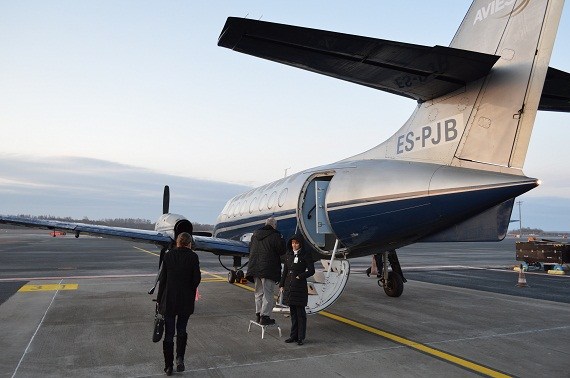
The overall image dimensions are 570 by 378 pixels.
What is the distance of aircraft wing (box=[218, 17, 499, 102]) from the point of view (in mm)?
6238

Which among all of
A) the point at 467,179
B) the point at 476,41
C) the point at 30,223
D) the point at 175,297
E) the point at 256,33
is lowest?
the point at 175,297

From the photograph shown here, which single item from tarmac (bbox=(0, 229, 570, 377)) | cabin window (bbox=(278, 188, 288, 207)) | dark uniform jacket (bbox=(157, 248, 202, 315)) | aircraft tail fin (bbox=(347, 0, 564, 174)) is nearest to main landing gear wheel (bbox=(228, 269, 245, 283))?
tarmac (bbox=(0, 229, 570, 377))

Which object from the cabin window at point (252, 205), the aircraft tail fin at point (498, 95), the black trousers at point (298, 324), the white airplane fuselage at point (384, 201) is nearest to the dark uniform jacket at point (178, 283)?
the black trousers at point (298, 324)

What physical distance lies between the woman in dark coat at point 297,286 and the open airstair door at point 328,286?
3.20ft

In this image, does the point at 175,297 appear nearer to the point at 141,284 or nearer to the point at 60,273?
the point at 141,284

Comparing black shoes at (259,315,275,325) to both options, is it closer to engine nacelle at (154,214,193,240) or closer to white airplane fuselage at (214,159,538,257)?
white airplane fuselage at (214,159,538,257)

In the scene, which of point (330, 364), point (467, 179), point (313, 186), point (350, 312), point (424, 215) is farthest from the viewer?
point (313, 186)

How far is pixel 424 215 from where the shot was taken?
812cm

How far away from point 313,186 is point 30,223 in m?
8.01

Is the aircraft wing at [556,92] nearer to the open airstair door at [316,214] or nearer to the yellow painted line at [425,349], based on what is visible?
the open airstair door at [316,214]

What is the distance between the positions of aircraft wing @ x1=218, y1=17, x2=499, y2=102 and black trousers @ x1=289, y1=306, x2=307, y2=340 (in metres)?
4.31

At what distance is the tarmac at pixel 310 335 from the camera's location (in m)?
6.09

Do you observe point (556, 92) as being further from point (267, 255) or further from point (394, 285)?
point (267, 255)

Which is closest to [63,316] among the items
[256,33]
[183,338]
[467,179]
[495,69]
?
[183,338]
